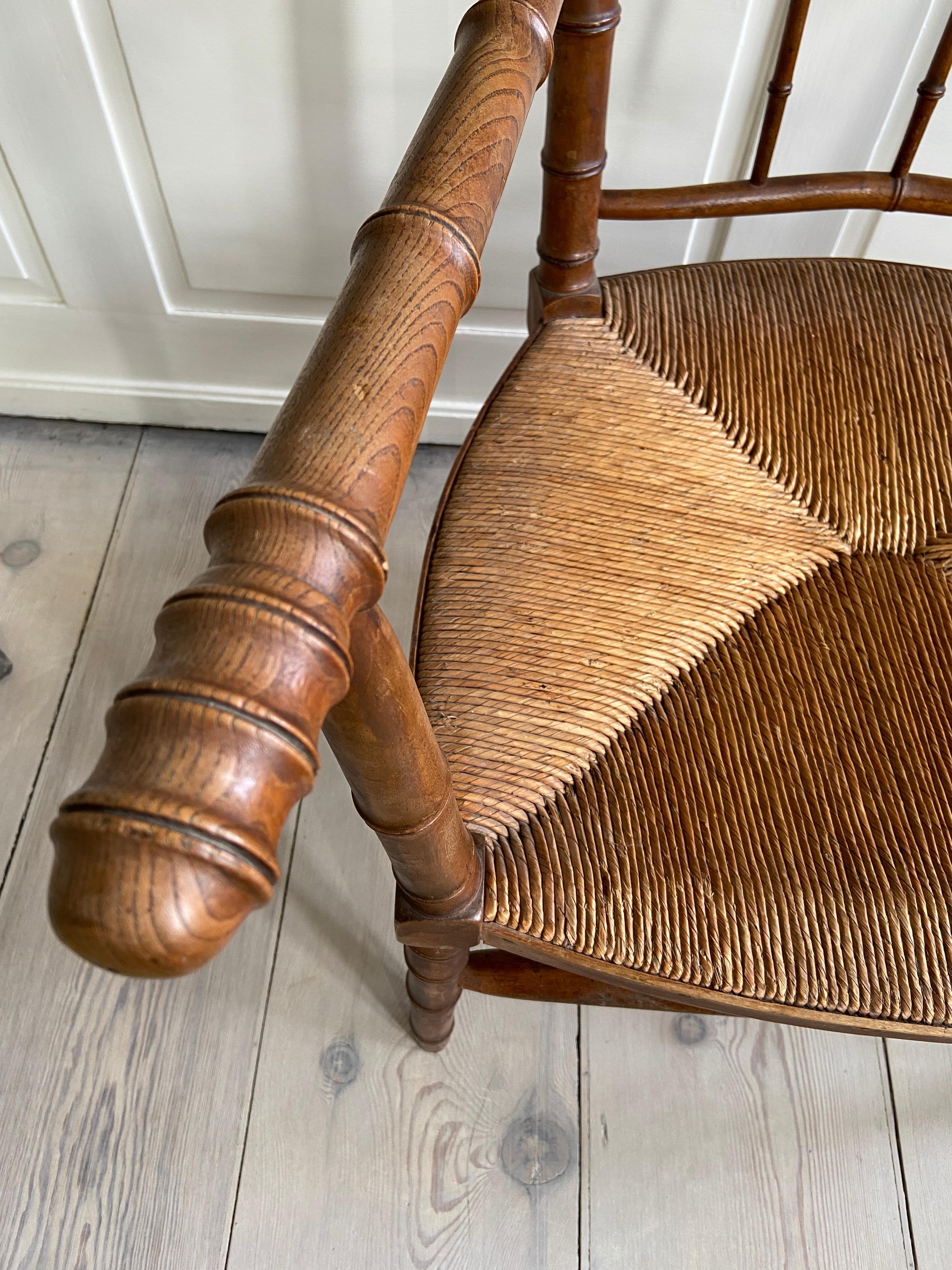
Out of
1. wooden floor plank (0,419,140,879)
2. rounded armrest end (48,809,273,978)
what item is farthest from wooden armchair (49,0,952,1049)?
wooden floor plank (0,419,140,879)

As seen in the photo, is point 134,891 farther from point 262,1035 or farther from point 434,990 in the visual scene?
point 262,1035

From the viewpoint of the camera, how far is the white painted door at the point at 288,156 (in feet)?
2.47

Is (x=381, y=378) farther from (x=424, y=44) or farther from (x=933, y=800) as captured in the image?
(x=424, y=44)

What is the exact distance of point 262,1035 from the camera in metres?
0.81

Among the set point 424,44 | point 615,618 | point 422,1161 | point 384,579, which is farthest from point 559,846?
point 424,44

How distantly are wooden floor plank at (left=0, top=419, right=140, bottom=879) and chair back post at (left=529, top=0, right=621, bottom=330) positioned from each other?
0.59m

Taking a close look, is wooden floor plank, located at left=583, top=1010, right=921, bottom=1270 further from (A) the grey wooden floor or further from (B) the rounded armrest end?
(B) the rounded armrest end

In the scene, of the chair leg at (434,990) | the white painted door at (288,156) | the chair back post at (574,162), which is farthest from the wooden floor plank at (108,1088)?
the chair back post at (574,162)

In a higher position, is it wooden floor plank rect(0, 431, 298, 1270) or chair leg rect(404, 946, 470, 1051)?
chair leg rect(404, 946, 470, 1051)

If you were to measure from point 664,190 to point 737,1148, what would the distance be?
71cm

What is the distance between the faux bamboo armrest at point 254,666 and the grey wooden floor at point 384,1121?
0.64 metres

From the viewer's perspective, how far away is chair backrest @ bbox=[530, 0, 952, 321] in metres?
0.59

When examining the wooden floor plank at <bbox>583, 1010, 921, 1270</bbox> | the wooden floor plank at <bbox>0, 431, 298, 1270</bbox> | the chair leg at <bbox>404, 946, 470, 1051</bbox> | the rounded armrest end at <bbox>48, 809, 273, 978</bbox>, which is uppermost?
the rounded armrest end at <bbox>48, 809, 273, 978</bbox>

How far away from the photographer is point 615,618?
1.79 feet
